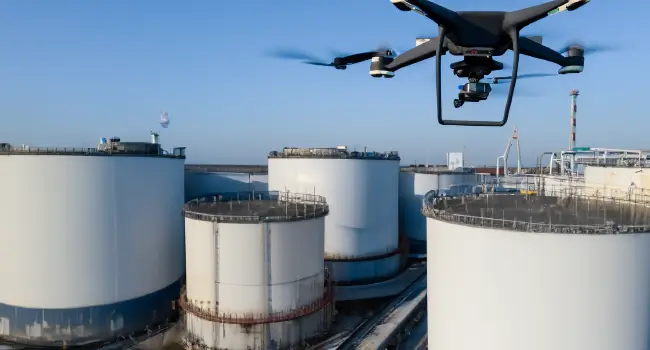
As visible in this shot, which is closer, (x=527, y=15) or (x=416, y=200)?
(x=527, y=15)

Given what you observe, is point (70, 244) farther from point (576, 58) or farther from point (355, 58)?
point (576, 58)

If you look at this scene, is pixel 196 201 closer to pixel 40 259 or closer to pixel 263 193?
pixel 263 193

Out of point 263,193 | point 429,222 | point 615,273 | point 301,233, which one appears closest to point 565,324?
point 615,273

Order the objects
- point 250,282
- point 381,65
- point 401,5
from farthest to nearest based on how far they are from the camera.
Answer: point 250,282 → point 381,65 → point 401,5

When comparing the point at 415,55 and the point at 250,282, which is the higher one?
the point at 415,55

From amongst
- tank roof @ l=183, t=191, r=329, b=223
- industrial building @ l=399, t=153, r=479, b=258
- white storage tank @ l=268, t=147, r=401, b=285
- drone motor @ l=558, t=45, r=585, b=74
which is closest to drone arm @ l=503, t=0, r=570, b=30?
drone motor @ l=558, t=45, r=585, b=74

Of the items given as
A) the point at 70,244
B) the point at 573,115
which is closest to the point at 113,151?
the point at 70,244

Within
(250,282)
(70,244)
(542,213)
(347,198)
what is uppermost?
(542,213)
